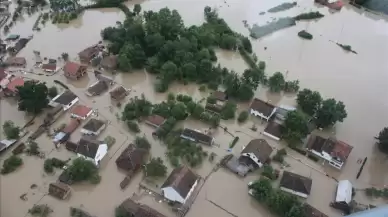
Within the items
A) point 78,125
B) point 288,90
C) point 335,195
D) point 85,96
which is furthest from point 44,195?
point 288,90

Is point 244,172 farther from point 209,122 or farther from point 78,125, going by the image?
point 78,125

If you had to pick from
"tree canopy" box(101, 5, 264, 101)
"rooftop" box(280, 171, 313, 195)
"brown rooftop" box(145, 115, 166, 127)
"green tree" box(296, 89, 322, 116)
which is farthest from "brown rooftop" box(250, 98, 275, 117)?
"brown rooftop" box(145, 115, 166, 127)

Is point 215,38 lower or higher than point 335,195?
higher

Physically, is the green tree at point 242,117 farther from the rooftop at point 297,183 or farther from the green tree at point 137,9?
the green tree at point 137,9

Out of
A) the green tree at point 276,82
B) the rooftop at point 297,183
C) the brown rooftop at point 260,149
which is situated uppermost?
the green tree at point 276,82

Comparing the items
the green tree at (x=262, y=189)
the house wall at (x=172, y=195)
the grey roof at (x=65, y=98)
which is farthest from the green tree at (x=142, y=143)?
the green tree at (x=262, y=189)

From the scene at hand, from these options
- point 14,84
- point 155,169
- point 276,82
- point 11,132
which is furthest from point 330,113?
point 14,84

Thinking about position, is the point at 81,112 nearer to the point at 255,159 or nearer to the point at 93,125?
the point at 93,125
